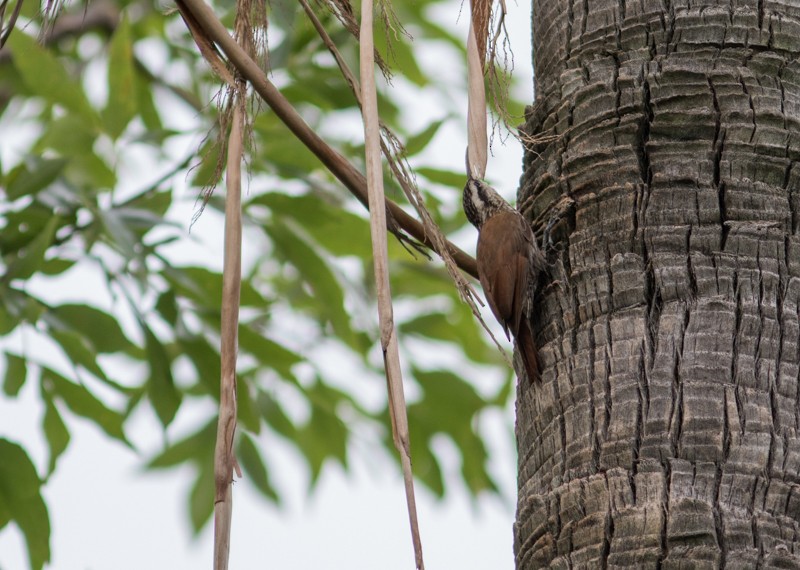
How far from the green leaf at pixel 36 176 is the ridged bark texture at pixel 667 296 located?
6.81 feet

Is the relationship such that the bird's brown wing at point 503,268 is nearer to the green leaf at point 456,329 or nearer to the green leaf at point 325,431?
the green leaf at point 456,329

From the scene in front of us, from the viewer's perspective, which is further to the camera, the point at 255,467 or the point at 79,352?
the point at 255,467

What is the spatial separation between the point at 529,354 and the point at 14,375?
7.63ft

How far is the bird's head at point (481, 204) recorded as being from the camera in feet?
12.5

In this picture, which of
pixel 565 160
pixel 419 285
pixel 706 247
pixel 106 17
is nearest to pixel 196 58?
pixel 106 17

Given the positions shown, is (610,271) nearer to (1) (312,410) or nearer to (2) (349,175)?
(2) (349,175)

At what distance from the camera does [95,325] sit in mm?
4199

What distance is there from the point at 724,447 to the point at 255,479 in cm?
407

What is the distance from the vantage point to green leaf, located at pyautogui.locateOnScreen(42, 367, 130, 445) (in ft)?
13.9

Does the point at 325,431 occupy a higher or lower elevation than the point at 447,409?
lower

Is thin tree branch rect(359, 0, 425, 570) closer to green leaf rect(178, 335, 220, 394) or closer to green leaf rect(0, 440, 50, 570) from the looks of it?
green leaf rect(0, 440, 50, 570)

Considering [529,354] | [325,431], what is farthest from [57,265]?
[529,354]

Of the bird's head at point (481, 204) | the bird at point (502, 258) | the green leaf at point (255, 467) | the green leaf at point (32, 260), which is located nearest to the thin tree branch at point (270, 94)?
the bird at point (502, 258)

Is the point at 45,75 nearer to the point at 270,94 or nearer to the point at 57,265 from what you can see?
the point at 57,265
